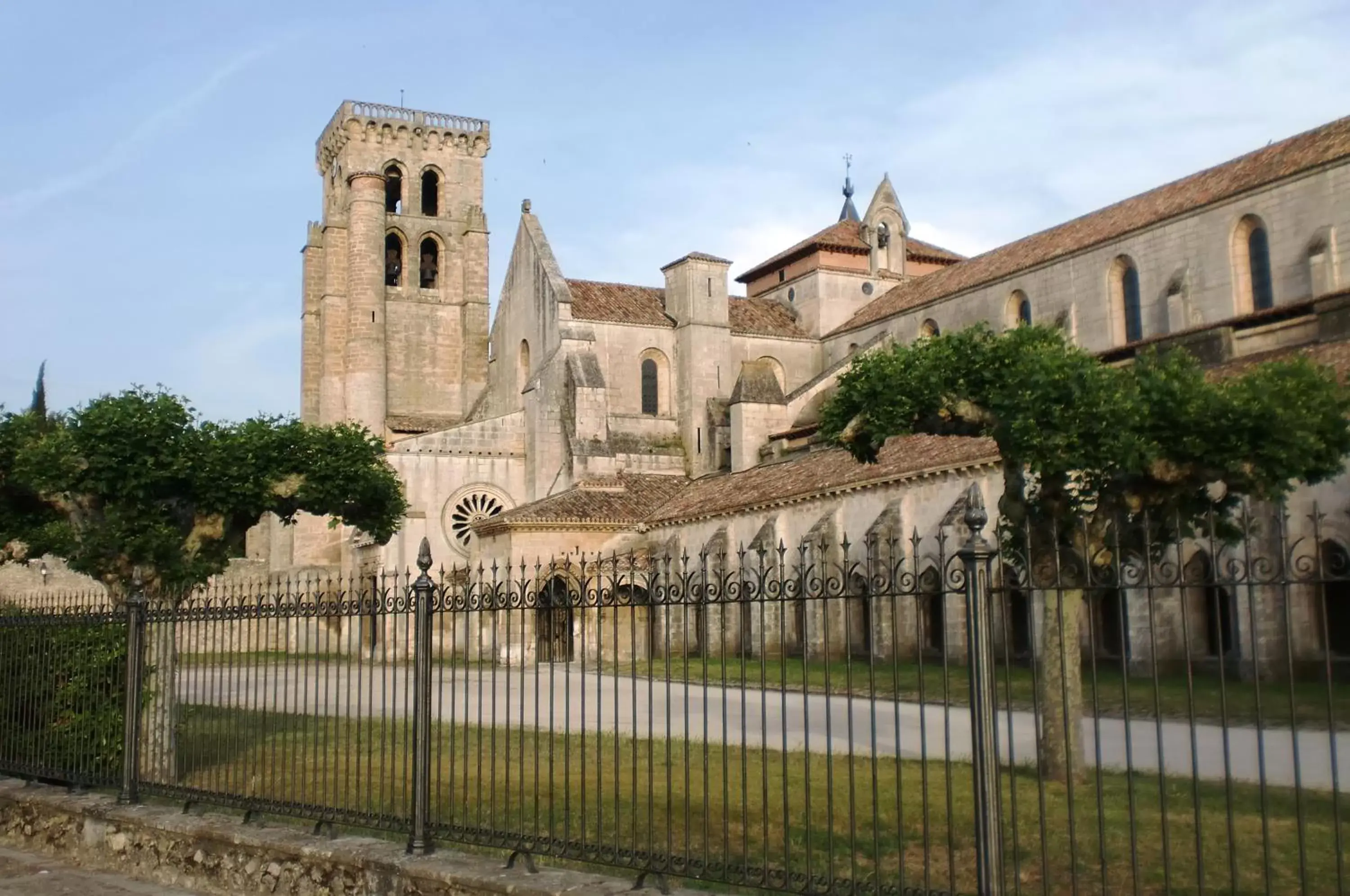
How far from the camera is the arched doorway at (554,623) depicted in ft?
26.8

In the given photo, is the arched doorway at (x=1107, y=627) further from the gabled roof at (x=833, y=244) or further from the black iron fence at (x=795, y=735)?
the gabled roof at (x=833, y=244)

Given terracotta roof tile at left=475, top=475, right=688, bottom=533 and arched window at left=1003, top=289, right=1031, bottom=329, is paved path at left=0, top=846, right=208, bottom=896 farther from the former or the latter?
arched window at left=1003, top=289, right=1031, bottom=329

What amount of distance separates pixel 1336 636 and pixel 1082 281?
15.6 metres

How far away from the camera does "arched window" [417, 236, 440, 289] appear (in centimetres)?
5309

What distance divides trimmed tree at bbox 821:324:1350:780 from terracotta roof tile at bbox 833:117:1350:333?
15.5 metres

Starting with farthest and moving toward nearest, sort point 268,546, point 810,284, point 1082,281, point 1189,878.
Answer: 1. point 268,546
2. point 810,284
3. point 1082,281
4. point 1189,878

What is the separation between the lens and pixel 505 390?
4875 cm

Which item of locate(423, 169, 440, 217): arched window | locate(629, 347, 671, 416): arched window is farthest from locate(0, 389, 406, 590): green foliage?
locate(423, 169, 440, 217): arched window

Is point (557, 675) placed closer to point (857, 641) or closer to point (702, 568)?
point (857, 641)

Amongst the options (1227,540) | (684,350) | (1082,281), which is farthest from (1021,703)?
(684,350)

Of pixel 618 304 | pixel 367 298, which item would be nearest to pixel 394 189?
pixel 367 298

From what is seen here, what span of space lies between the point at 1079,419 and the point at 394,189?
43685mm

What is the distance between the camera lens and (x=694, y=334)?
4388 cm

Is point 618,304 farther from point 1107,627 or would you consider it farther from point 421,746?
point 421,746
